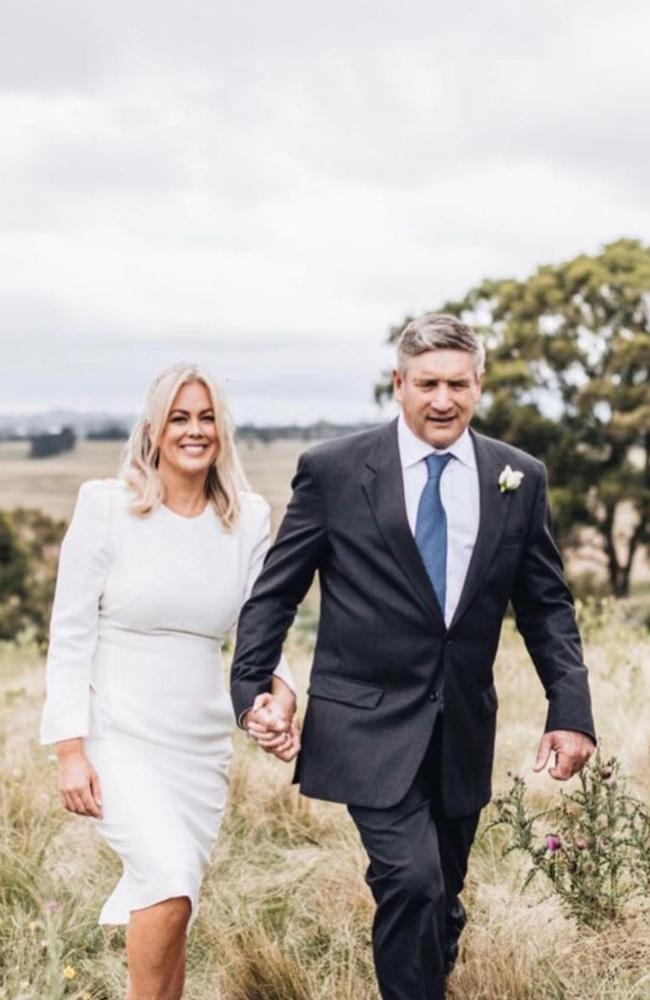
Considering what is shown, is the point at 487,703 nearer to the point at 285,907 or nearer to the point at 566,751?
the point at 566,751

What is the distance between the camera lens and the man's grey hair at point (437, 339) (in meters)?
3.82

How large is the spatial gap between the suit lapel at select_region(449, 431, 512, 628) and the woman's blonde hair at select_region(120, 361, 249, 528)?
79cm

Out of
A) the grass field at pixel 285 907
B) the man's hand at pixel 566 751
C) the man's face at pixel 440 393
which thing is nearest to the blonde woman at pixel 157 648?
the grass field at pixel 285 907

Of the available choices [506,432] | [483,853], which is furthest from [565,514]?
[483,853]

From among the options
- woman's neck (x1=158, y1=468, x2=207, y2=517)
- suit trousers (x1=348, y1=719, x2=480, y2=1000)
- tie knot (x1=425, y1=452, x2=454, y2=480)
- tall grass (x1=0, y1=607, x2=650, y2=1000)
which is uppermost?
tie knot (x1=425, y1=452, x2=454, y2=480)

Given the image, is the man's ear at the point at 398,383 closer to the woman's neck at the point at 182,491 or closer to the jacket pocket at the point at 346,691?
the woman's neck at the point at 182,491

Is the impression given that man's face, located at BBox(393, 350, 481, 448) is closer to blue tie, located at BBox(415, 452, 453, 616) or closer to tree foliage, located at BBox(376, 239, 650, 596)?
blue tie, located at BBox(415, 452, 453, 616)

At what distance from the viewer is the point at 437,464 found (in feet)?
12.8

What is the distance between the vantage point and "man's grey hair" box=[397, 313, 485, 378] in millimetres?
3816

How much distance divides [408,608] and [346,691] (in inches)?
13.2

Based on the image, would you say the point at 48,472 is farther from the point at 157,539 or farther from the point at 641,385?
the point at 157,539

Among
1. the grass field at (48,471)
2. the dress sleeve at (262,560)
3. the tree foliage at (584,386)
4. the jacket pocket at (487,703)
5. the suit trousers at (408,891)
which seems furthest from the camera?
the grass field at (48,471)

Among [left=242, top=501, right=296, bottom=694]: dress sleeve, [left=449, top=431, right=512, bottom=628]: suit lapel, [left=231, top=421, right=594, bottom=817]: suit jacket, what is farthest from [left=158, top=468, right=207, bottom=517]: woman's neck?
[left=449, top=431, right=512, bottom=628]: suit lapel

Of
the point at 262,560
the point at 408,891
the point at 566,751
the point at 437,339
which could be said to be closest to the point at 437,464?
the point at 437,339
